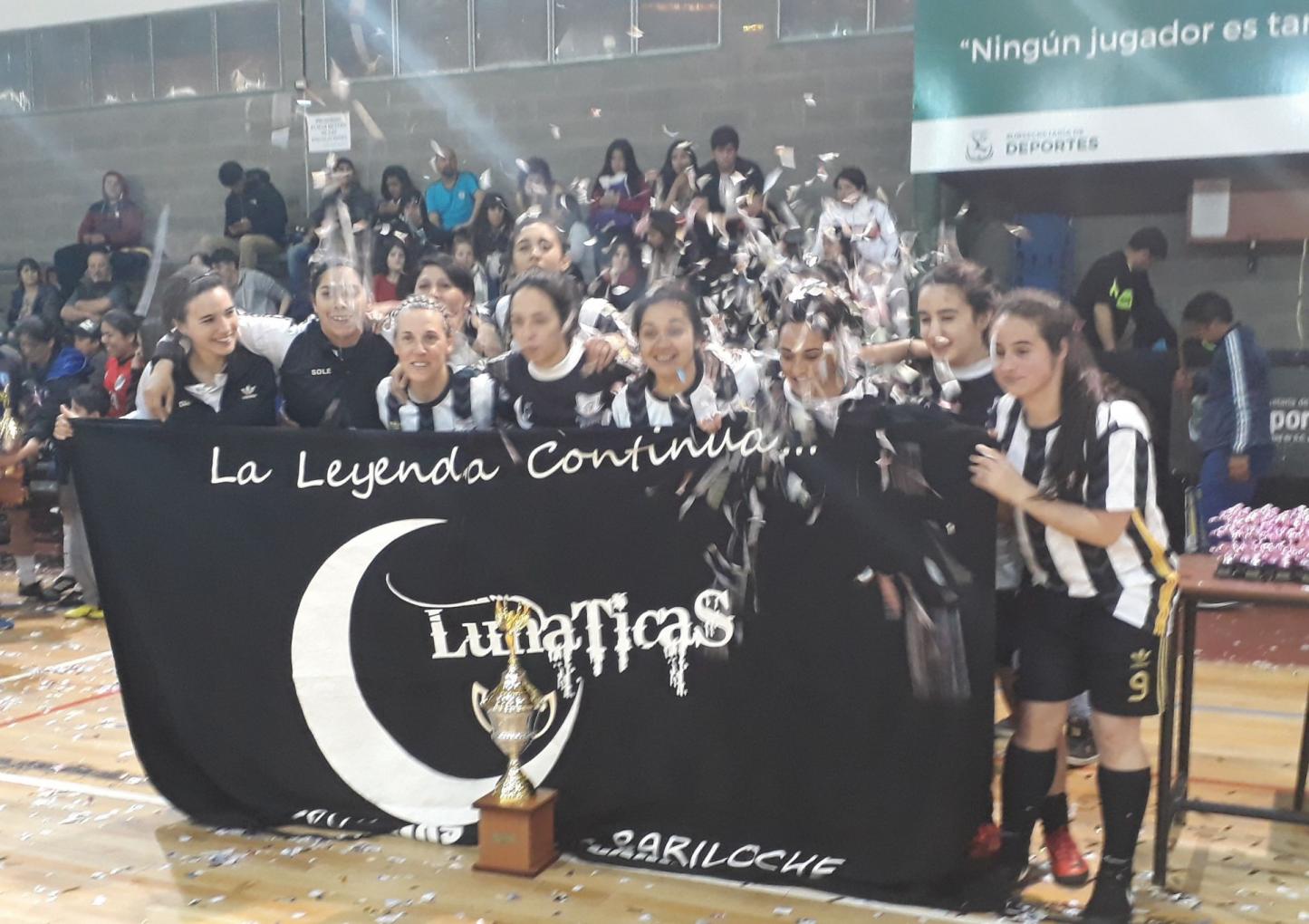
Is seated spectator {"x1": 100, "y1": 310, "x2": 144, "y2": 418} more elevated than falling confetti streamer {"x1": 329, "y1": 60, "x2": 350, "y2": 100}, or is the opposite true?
falling confetti streamer {"x1": 329, "y1": 60, "x2": 350, "y2": 100}

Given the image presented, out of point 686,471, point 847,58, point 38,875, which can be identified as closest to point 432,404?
point 686,471

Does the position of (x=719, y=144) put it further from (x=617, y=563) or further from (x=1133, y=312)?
(x=617, y=563)

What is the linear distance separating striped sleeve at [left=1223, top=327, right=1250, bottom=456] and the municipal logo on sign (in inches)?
60.0

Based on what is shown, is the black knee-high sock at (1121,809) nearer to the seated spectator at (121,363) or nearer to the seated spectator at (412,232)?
the seated spectator at (412,232)

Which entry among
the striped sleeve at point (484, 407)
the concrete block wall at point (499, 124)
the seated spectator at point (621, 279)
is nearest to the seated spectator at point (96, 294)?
the concrete block wall at point (499, 124)

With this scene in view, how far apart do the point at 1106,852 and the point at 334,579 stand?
1886 mm

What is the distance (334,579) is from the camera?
3123mm

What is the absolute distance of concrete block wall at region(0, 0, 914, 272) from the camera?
8.24 m

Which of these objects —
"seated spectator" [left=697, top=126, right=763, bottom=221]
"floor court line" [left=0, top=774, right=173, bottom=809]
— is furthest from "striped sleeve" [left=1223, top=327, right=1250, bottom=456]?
"floor court line" [left=0, top=774, right=173, bottom=809]

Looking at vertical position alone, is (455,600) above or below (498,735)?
above

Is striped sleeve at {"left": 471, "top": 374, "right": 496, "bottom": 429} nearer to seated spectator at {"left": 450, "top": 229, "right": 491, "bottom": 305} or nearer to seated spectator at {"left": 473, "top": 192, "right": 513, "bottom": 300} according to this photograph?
seated spectator at {"left": 450, "top": 229, "right": 491, "bottom": 305}

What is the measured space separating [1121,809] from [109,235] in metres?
10.0

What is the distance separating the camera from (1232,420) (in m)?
5.67

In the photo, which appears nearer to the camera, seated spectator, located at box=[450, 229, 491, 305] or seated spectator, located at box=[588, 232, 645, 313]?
seated spectator, located at box=[588, 232, 645, 313]
